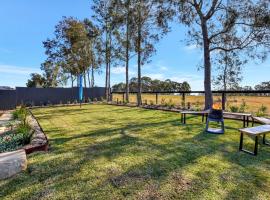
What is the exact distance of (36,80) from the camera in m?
33.8

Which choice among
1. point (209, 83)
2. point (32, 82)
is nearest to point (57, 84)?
point (32, 82)

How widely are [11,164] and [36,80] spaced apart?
3490 centimetres

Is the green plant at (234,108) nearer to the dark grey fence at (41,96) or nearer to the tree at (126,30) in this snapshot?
the tree at (126,30)

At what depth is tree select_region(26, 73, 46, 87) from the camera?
32616mm

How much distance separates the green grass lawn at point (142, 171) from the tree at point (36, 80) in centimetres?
3174

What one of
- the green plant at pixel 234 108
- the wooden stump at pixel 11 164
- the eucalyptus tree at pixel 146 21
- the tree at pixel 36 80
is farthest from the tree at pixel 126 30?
the tree at pixel 36 80

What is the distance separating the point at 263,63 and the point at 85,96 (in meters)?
12.6

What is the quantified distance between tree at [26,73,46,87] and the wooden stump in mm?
31885

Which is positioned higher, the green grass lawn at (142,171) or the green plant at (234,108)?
the green plant at (234,108)

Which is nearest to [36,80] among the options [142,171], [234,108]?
[234,108]

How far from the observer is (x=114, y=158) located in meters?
2.96

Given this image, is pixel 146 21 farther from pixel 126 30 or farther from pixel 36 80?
pixel 36 80

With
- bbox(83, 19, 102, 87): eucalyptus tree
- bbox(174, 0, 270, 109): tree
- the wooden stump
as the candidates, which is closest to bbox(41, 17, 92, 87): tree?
bbox(83, 19, 102, 87): eucalyptus tree

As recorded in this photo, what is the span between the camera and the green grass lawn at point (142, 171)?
2039 mm
